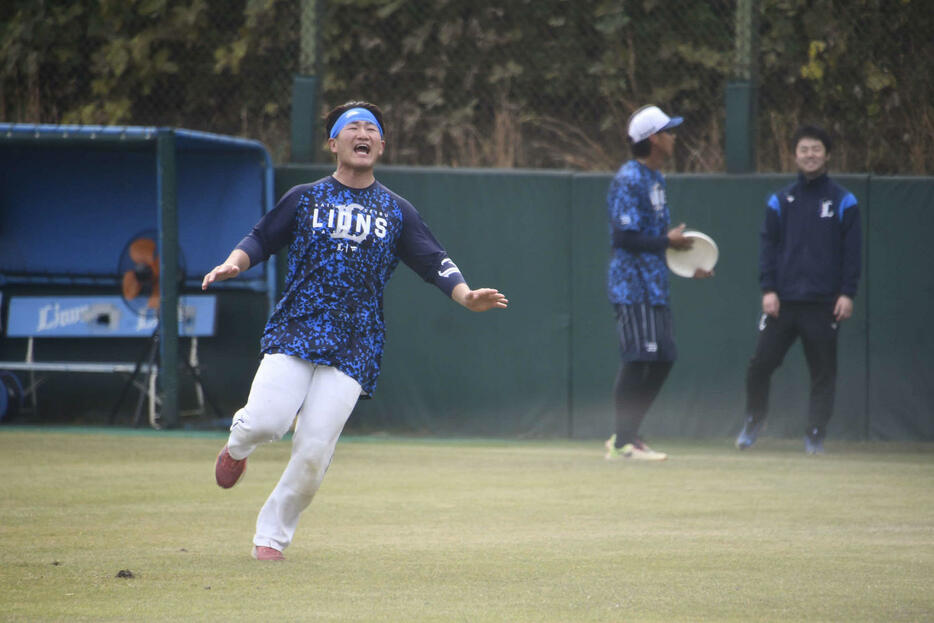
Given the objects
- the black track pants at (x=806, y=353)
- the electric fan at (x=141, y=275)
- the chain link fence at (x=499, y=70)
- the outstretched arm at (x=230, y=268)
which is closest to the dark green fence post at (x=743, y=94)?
the chain link fence at (x=499, y=70)

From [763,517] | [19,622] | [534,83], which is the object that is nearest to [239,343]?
[534,83]

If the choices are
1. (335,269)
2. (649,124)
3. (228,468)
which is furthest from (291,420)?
(649,124)

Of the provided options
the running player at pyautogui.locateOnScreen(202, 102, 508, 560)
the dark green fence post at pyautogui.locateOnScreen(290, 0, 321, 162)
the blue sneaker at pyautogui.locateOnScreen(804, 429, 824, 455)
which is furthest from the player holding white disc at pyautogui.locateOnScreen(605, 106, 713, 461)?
the dark green fence post at pyautogui.locateOnScreen(290, 0, 321, 162)

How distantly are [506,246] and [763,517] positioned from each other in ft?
16.9

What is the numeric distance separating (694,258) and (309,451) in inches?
201

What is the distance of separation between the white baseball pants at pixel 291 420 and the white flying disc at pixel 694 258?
15.2 ft

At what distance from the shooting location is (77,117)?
13.4m

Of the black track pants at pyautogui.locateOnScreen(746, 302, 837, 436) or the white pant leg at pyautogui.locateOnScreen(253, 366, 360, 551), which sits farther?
the black track pants at pyautogui.locateOnScreen(746, 302, 837, 436)

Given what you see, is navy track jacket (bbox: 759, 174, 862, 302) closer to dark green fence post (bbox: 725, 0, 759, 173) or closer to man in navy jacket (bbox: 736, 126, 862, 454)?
man in navy jacket (bbox: 736, 126, 862, 454)

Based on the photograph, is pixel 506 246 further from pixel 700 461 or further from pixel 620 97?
pixel 700 461

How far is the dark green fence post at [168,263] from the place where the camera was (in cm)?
1087

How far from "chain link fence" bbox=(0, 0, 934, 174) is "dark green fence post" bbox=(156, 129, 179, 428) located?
2002 millimetres

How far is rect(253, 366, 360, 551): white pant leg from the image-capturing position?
17.8 ft

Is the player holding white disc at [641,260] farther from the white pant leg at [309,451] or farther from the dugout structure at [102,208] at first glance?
the dugout structure at [102,208]
